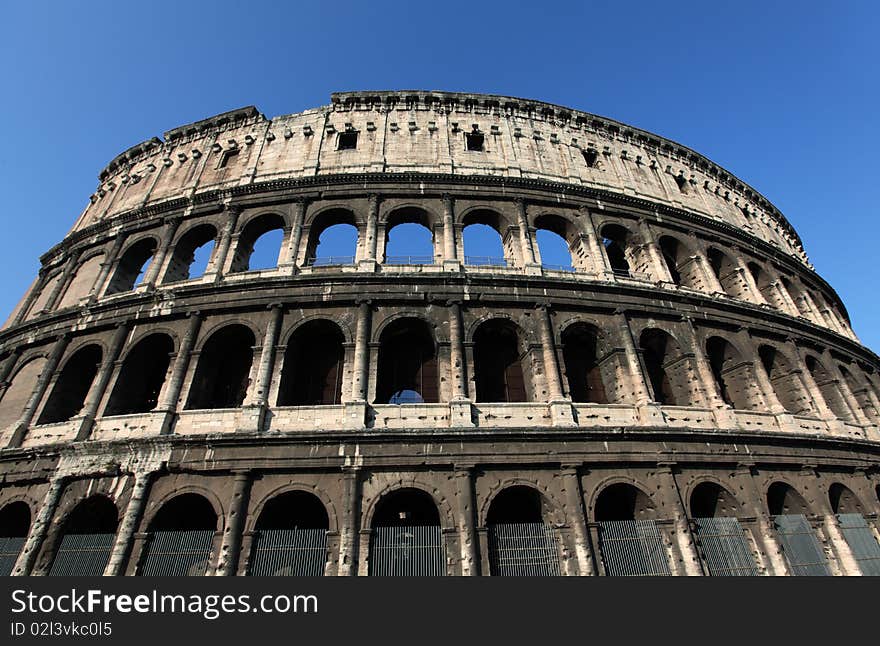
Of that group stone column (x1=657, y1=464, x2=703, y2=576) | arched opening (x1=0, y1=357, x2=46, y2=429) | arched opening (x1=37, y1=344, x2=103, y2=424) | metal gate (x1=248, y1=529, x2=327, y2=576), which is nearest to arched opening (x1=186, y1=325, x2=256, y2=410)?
arched opening (x1=37, y1=344, x2=103, y2=424)

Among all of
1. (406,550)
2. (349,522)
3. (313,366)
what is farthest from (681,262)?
(349,522)

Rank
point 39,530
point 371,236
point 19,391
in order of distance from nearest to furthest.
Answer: point 39,530
point 19,391
point 371,236

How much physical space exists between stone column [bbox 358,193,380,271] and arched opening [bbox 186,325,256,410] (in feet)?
11.2

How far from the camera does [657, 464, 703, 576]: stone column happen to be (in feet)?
28.5

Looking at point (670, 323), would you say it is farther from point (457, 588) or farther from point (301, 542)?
point (301, 542)

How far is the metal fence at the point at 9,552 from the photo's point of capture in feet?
29.3

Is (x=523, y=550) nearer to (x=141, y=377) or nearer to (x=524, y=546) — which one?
(x=524, y=546)

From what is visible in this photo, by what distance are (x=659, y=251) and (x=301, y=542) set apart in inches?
501

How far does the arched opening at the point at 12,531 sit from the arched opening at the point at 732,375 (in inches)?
657

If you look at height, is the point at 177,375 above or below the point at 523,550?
above

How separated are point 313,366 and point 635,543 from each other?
821 cm

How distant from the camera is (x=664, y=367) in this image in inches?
473

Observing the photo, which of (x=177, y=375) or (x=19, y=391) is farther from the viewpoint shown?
(x=19, y=391)

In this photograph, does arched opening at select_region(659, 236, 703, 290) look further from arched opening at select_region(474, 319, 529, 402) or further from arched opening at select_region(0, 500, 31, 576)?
arched opening at select_region(0, 500, 31, 576)
